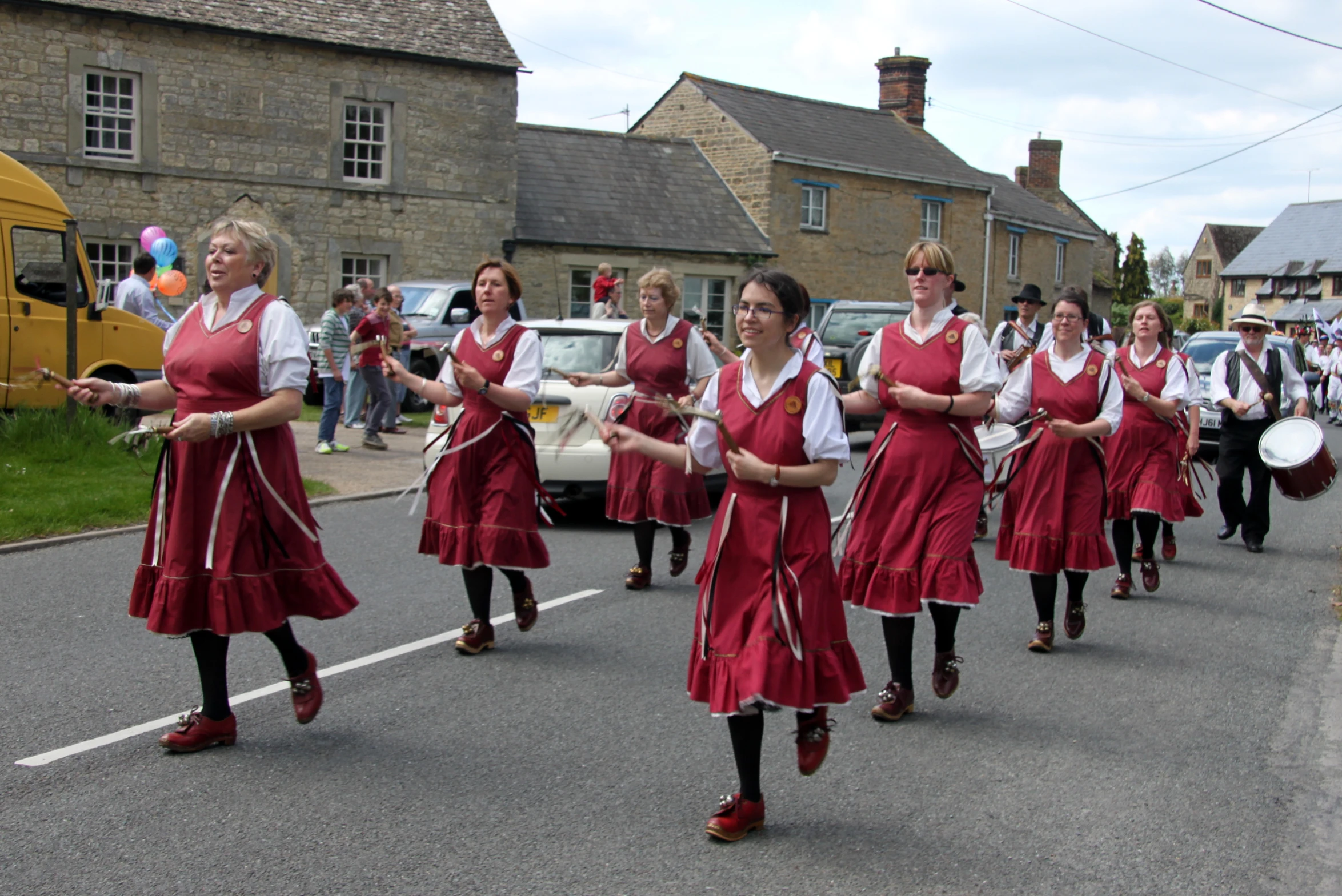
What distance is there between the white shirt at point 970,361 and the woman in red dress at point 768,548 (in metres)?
1.39

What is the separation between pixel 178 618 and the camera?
4.55 m

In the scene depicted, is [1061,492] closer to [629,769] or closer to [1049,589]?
[1049,589]

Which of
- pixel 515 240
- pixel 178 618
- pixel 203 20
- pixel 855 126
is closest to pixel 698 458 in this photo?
pixel 178 618

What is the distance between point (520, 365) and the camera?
614 centimetres

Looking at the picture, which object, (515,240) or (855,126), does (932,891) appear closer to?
(515,240)

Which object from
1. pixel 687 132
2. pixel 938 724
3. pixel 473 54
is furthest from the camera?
pixel 687 132

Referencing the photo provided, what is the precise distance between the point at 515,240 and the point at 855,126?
14571 millimetres

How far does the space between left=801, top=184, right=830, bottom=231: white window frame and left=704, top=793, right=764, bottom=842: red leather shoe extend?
29865 mm

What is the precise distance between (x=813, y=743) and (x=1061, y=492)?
2.92 metres

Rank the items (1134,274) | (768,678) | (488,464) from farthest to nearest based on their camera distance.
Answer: (1134,274) → (488,464) → (768,678)

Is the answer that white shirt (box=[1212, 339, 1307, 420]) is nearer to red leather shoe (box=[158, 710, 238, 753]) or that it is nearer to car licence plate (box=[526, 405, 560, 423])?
car licence plate (box=[526, 405, 560, 423])

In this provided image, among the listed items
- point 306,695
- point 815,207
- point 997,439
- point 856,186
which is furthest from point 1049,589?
point 856,186

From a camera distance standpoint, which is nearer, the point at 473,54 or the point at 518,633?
the point at 518,633

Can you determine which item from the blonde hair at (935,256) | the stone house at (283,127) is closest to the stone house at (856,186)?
the stone house at (283,127)
